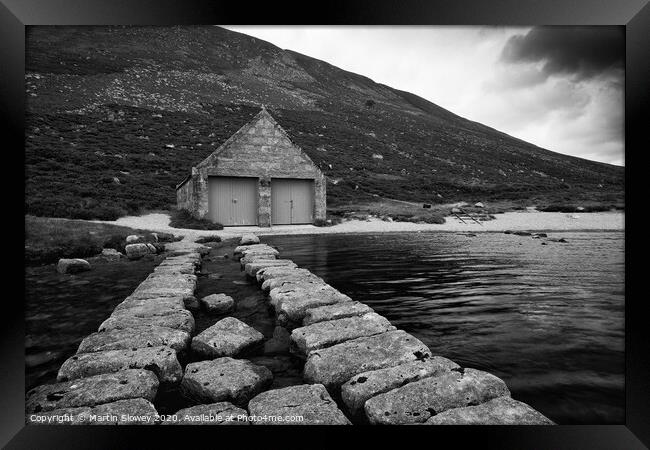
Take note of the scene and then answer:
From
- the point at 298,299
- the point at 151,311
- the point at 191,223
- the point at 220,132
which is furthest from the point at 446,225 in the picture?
the point at 220,132

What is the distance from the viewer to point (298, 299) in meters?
3.76

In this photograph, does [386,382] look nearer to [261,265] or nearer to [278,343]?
[278,343]

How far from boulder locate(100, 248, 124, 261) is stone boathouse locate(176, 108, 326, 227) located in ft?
23.6

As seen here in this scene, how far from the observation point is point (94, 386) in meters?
2.12

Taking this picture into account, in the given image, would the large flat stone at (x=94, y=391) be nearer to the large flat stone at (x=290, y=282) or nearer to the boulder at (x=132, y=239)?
the large flat stone at (x=290, y=282)

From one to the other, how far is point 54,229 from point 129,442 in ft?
23.6

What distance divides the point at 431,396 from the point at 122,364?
2.16 meters

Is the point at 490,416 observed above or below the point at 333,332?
below

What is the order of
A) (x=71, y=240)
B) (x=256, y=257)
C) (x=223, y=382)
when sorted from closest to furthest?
(x=223, y=382)
(x=256, y=257)
(x=71, y=240)

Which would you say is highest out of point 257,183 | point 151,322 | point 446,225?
point 257,183

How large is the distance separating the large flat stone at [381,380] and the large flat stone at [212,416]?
664 millimetres

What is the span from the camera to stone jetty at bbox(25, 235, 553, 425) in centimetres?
195
